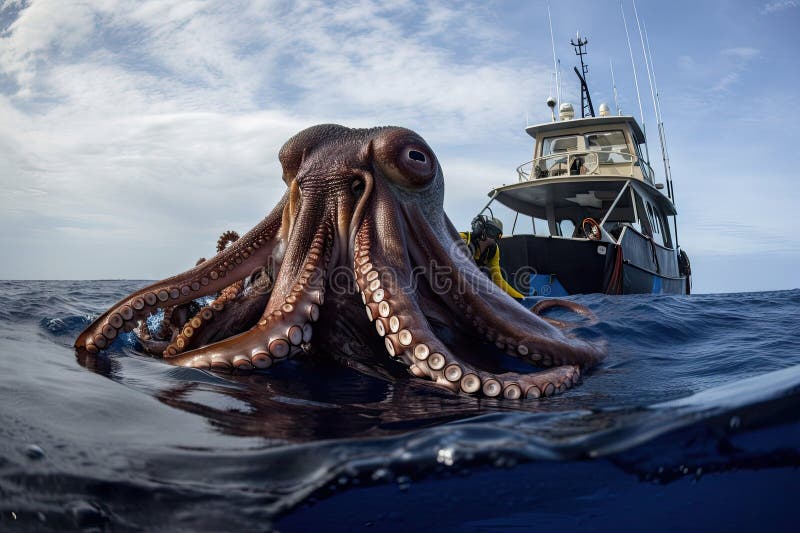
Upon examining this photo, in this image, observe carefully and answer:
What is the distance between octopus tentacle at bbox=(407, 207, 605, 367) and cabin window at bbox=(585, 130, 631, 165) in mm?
14617

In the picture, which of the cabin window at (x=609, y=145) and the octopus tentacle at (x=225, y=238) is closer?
the octopus tentacle at (x=225, y=238)

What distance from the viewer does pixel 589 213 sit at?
55.2 ft

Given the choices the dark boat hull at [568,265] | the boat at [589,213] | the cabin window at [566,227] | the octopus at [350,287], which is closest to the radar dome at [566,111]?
the boat at [589,213]

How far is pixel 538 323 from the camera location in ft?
9.17

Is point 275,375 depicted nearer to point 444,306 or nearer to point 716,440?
point 444,306

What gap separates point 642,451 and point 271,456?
0.91m

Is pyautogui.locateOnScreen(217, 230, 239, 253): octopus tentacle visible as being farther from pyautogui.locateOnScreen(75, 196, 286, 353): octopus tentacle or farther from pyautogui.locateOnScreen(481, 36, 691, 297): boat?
pyautogui.locateOnScreen(481, 36, 691, 297): boat

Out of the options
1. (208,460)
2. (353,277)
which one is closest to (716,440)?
(208,460)

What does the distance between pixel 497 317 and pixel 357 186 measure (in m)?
0.98

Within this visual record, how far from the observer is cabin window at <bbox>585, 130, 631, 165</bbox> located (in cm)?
1644

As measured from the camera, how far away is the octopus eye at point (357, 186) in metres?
2.92

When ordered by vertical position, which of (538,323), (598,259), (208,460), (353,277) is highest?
(598,259)

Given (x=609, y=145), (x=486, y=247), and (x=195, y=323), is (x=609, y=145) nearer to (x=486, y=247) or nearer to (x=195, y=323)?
(x=486, y=247)

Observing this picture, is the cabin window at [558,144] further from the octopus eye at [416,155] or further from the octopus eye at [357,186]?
the octopus eye at [357,186]
